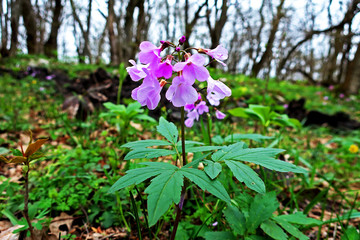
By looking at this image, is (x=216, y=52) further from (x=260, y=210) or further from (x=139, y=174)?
(x=260, y=210)

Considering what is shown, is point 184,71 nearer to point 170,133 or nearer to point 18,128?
point 170,133

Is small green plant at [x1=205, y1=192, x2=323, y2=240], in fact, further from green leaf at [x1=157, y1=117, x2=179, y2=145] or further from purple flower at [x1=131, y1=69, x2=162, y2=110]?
purple flower at [x1=131, y1=69, x2=162, y2=110]

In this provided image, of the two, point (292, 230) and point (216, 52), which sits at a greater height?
point (216, 52)

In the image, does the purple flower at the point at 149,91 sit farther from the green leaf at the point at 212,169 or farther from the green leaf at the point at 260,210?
the green leaf at the point at 260,210

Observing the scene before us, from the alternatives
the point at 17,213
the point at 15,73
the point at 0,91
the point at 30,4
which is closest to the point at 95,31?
the point at 30,4

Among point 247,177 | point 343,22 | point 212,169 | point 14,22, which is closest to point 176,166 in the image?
point 212,169

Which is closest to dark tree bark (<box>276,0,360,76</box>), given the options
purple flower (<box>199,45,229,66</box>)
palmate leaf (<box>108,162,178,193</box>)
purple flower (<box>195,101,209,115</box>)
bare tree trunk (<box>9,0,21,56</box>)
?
purple flower (<box>195,101,209,115</box>)
